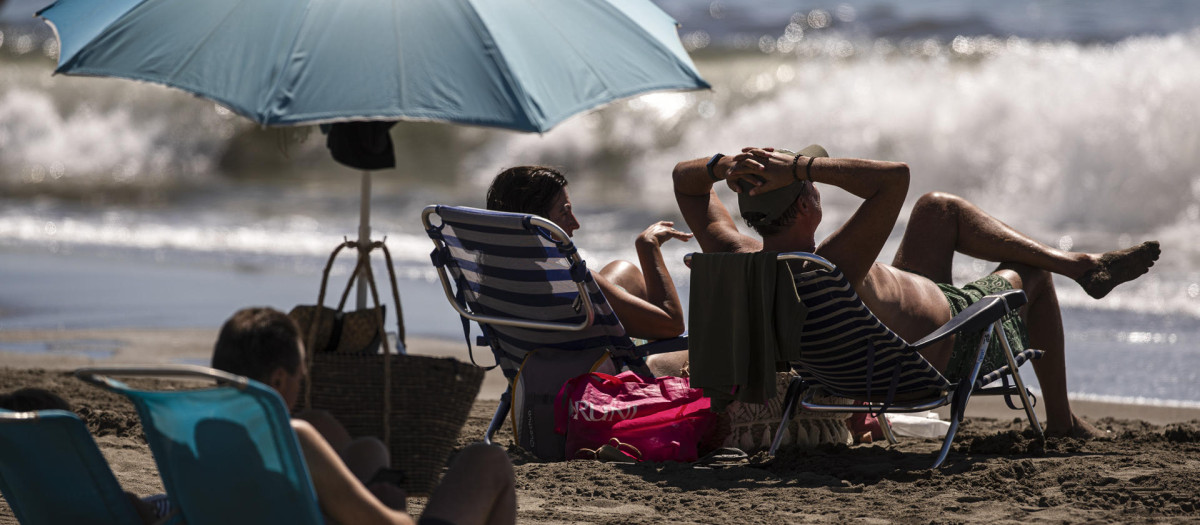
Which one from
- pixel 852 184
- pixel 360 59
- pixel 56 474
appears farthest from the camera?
pixel 852 184

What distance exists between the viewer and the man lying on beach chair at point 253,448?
87.9 inches

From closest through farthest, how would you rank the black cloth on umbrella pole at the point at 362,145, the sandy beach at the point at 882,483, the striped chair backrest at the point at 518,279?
the black cloth on umbrella pole at the point at 362,145, the sandy beach at the point at 882,483, the striped chair backrest at the point at 518,279

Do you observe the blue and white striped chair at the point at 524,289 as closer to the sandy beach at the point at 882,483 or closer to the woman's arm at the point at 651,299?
the woman's arm at the point at 651,299

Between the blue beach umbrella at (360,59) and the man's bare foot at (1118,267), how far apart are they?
1890 millimetres

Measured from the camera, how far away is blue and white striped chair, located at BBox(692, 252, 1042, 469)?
3.90m

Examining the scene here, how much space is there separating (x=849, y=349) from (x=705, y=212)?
808 mm

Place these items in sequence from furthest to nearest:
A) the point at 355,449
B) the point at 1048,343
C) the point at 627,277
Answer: the point at 1048,343, the point at 627,277, the point at 355,449

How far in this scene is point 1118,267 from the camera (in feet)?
15.1

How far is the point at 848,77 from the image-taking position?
16609mm

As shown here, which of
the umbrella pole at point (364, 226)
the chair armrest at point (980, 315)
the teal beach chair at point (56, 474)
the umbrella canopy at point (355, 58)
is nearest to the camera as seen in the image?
the teal beach chair at point (56, 474)

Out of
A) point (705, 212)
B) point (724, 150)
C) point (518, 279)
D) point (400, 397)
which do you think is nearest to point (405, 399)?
point (400, 397)

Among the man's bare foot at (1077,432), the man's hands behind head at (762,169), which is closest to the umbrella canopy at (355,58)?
the man's hands behind head at (762,169)

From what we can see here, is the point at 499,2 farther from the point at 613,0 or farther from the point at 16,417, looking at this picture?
the point at 16,417

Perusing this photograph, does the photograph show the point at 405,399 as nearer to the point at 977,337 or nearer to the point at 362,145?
the point at 362,145
